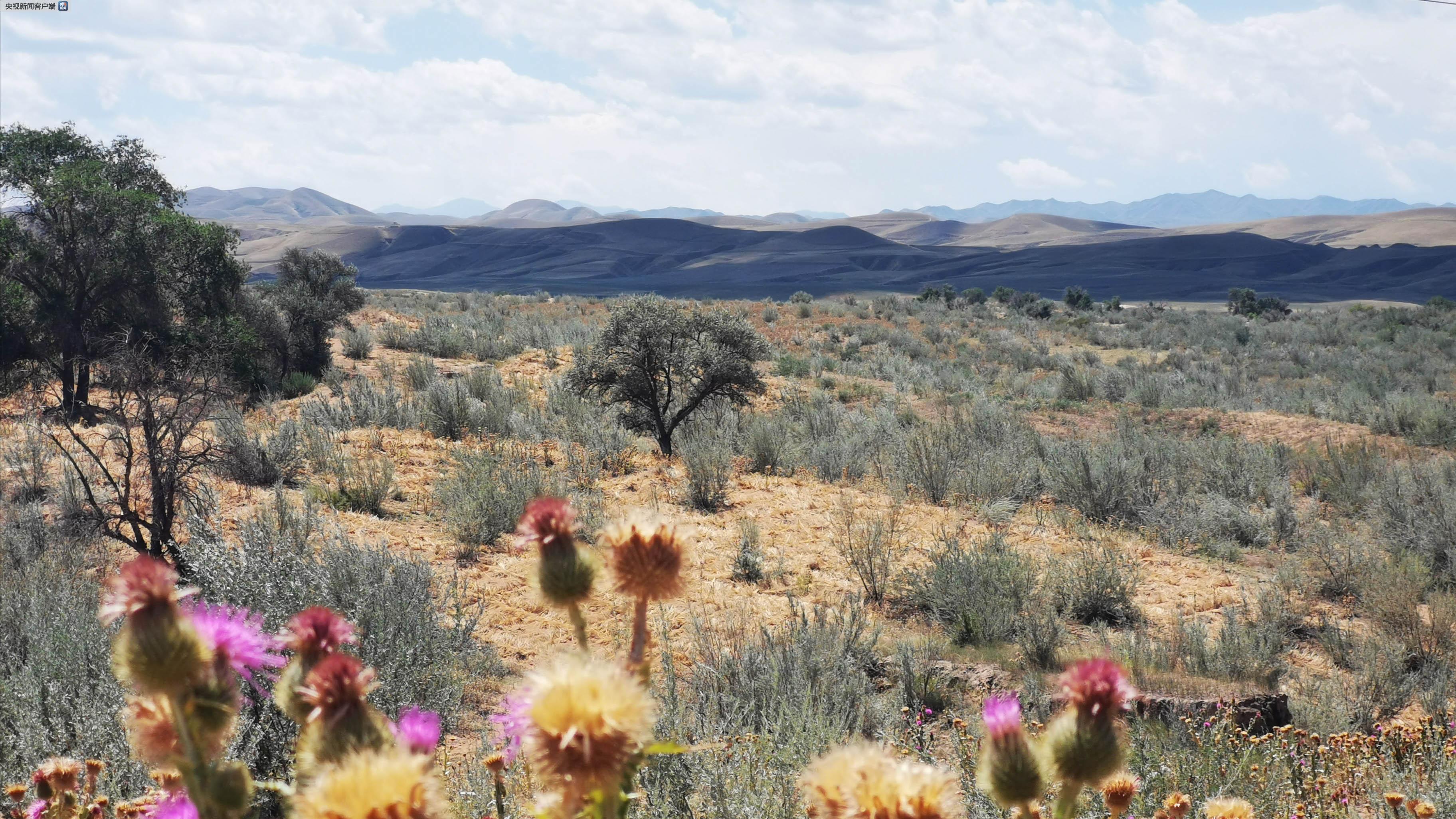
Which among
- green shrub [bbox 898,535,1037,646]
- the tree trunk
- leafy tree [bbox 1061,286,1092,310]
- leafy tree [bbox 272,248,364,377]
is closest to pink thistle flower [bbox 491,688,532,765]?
green shrub [bbox 898,535,1037,646]

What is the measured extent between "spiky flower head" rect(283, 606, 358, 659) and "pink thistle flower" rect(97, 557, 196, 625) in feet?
0.39

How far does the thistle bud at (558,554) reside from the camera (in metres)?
0.97

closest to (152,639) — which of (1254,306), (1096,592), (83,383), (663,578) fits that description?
(663,578)

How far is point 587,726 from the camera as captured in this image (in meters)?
0.76

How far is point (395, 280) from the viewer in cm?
9869

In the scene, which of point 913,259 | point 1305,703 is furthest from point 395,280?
point 1305,703

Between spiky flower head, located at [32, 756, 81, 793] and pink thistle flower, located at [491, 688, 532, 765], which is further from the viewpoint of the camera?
spiky flower head, located at [32, 756, 81, 793]

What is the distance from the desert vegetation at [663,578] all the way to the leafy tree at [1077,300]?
25.9 m

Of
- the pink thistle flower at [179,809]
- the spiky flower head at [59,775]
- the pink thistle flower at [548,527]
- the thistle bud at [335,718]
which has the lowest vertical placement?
the spiky flower head at [59,775]

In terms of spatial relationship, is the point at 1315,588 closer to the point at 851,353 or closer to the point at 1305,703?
the point at 1305,703

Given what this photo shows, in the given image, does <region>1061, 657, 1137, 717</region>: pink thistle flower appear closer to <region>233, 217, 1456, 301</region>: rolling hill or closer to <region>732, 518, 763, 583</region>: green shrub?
<region>732, 518, 763, 583</region>: green shrub

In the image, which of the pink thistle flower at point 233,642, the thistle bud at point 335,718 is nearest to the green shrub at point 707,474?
the pink thistle flower at point 233,642

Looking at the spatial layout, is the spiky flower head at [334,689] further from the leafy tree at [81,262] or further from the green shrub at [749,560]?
the leafy tree at [81,262]

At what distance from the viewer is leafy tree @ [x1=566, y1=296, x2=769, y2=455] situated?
12.5m
